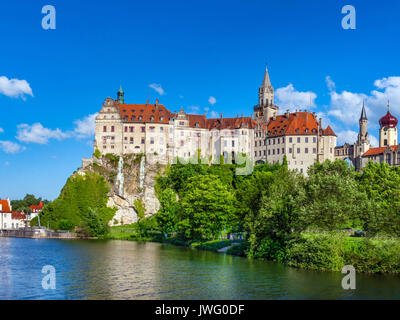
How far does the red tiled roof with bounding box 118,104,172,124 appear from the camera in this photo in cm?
10794

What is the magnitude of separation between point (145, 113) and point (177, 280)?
77714mm

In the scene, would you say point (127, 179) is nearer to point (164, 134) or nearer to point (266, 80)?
point (164, 134)

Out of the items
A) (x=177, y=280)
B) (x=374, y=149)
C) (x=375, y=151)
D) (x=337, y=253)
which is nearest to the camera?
(x=177, y=280)

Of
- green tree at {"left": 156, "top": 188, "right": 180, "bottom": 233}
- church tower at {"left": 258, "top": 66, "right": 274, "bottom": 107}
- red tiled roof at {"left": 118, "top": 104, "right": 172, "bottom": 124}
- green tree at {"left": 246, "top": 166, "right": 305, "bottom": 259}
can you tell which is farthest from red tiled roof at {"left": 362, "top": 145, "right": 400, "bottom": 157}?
green tree at {"left": 246, "top": 166, "right": 305, "bottom": 259}

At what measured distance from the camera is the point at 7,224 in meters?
128

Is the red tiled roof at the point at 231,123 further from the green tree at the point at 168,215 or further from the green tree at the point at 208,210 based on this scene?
the green tree at the point at 208,210

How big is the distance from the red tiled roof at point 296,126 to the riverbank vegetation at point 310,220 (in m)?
39.2

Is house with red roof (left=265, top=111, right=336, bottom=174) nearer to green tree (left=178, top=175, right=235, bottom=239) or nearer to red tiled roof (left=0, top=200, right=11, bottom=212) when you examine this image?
green tree (left=178, top=175, right=235, bottom=239)

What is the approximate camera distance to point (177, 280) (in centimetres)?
3581

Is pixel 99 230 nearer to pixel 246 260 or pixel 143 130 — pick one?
pixel 143 130

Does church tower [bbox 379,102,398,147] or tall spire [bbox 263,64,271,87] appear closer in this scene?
tall spire [bbox 263,64,271,87]

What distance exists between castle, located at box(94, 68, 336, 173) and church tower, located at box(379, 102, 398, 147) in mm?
55898

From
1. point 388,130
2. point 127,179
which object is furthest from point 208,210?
point 388,130
